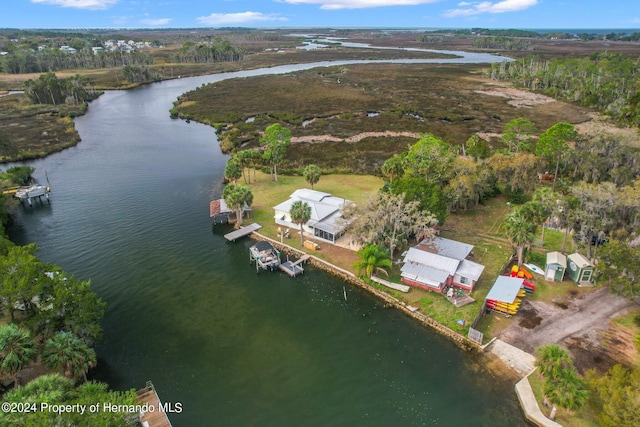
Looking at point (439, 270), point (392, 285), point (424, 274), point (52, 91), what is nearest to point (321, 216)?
point (392, 285)

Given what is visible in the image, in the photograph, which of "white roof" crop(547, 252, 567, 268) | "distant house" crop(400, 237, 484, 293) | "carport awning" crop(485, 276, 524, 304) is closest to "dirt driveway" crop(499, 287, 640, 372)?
"carport awning" crop(485, 276, 524, 304)

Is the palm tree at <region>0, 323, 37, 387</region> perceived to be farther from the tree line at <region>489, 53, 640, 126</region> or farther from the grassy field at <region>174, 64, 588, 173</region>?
the tree line at <region>489, 53, 640, 126</region>

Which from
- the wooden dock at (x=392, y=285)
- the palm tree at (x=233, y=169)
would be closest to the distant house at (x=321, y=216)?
the wooden dock at (x=392, y=285)

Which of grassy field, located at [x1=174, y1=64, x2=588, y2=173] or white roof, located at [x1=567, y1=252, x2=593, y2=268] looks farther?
grassy field, located at [x1=174, y1=64, x2=588, y2=173]

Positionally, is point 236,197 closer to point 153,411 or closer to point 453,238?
point 153,411

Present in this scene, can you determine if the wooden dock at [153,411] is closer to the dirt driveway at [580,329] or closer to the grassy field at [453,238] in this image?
the grassy field at [453,238]

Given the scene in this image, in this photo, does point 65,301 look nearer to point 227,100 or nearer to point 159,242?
point 159,242

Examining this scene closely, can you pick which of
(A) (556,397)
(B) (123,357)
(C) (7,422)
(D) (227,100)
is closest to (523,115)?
(D) (227,100)
